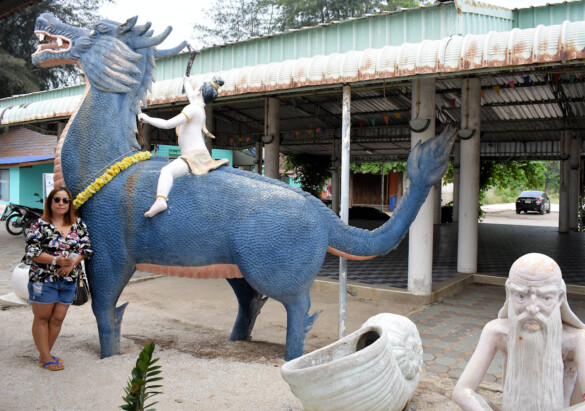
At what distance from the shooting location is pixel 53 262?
3617 millimetres

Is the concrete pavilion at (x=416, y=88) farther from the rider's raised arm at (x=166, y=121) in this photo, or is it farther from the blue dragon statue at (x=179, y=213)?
the rider's raised arm at (x=166, y=121)

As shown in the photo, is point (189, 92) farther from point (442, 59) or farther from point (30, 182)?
point (30, 182)

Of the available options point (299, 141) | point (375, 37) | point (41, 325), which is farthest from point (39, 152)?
point (41, 325)

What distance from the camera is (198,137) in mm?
4098

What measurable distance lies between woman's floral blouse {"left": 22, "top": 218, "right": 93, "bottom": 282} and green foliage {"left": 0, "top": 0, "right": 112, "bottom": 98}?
22.2 meters

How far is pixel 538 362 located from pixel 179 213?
2.72 metres

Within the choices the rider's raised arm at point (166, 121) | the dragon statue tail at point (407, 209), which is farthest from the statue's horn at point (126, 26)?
the dragon statue tail at point (407, 209)

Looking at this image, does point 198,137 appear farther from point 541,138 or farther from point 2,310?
point 541,138

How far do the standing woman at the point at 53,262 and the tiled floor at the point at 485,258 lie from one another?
4.59 metres

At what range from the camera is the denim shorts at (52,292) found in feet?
12.1

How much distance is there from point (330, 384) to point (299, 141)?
1452cm

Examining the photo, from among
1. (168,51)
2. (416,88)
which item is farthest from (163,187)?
(416,88)

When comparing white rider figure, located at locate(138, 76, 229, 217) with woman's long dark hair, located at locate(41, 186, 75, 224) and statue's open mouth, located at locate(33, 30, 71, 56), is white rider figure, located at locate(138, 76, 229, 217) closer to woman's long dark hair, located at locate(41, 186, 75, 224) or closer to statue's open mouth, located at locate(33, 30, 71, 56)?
woman's long dark hair, located at locate(41, 186, 75, 224)

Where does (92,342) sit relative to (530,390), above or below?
below
